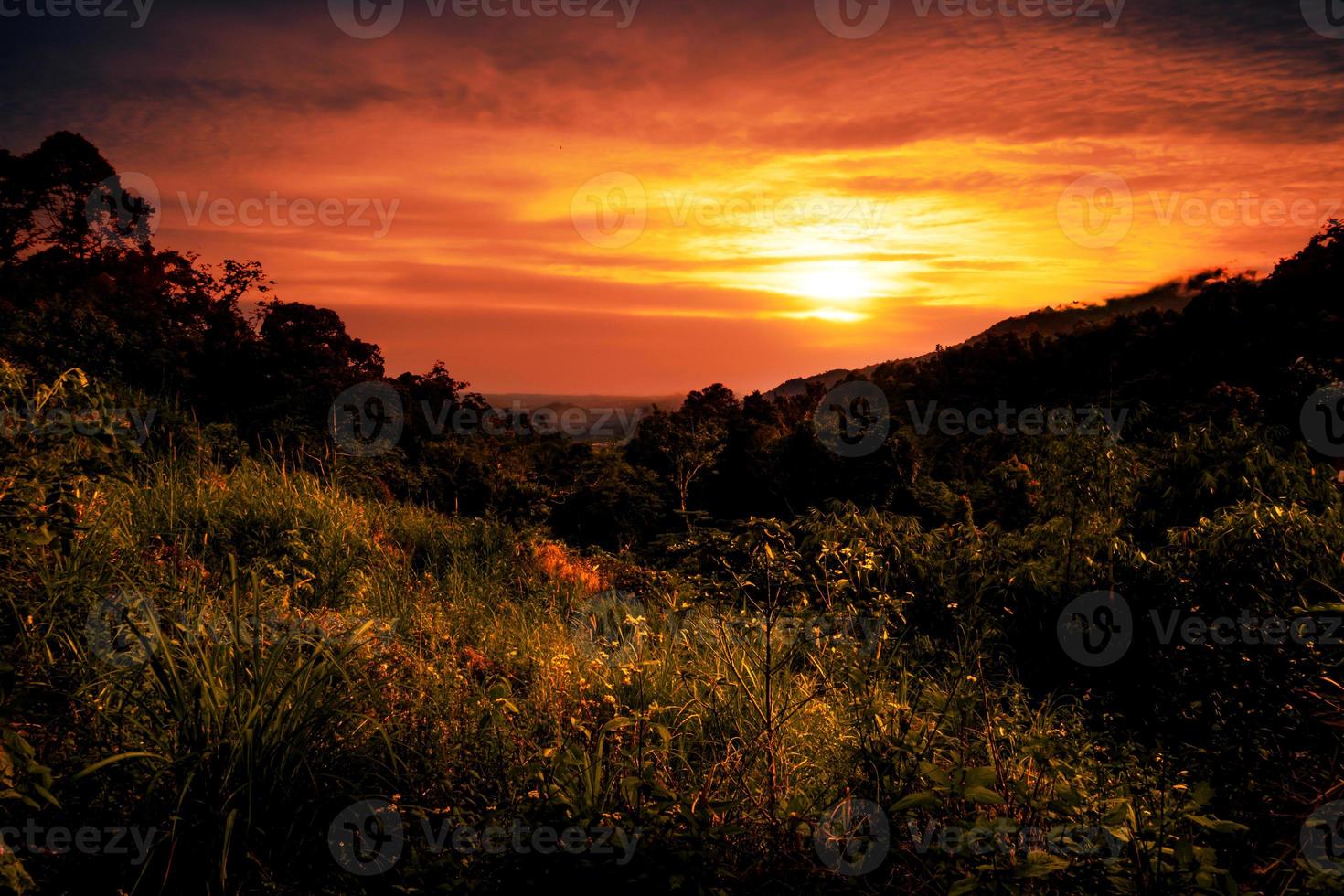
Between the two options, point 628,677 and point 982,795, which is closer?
point 982,795

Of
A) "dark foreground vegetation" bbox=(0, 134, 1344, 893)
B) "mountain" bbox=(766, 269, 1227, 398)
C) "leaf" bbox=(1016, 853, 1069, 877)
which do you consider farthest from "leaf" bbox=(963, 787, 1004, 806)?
"mountain" bbox=(766, 269, 1227, 398)

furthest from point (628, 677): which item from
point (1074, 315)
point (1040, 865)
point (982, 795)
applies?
point (1074, 315)

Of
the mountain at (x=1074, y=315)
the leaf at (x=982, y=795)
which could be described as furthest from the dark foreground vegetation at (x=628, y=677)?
the mountain at (x=1074, y=315)

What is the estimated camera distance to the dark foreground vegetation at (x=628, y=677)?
203cm

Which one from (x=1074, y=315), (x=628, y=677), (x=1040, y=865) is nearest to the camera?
(x=1040, y=865)

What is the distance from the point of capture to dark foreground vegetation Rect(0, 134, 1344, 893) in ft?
6.66

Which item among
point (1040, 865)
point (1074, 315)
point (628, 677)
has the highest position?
point (1074, 315)

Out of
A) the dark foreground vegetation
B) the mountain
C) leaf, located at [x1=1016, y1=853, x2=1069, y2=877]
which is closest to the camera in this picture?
leaf, located at [x1=1016, y1=853, x2=1069, y2=877]

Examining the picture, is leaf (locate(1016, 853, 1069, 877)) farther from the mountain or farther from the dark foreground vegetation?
the mountain

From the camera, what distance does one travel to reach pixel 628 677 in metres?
2.87

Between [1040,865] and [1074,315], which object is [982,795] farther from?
[1074,315]

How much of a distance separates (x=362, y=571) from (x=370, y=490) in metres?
3.36

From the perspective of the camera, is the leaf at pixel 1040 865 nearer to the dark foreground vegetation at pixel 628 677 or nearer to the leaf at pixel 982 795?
the dark foreground vegetation at pixel 628 677

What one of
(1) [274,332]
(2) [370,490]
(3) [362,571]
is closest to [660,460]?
(1) [274,332]
